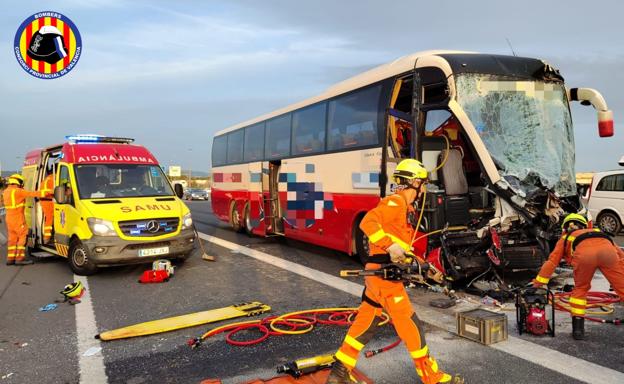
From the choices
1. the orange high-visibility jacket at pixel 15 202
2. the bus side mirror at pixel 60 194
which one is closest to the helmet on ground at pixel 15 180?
the orange high-visibility jacket at pixel 15 202

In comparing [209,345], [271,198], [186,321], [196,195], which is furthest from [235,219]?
[196,195]

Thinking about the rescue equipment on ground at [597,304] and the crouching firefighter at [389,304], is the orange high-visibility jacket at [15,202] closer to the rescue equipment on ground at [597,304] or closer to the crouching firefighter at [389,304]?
the crouching firefighter at [389,304]

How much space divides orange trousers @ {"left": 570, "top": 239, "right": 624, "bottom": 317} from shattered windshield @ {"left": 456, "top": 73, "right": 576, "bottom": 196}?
174cm

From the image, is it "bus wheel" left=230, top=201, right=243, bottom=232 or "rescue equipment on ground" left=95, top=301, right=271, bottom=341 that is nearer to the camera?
"rescue equipment on ground" left=95, top=301, right=271, bottom=341

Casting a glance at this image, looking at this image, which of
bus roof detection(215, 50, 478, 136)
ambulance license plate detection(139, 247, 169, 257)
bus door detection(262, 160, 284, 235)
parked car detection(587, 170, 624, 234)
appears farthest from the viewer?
parked car detection(587, 170, 624, 234)

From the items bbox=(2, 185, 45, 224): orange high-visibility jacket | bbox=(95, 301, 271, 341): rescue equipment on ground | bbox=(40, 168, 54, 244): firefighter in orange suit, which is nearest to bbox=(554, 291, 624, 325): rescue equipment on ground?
bbox=(95, 301, 271, 341): rescue equipment on ground

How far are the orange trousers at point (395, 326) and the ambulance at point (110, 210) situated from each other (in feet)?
18.8

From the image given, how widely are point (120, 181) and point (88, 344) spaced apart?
495cm

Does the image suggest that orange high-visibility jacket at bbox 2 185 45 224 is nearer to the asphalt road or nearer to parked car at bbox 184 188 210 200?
the asphalt road

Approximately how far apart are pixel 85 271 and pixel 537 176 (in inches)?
301

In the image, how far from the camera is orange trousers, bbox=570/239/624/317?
5039mm

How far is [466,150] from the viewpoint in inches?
324

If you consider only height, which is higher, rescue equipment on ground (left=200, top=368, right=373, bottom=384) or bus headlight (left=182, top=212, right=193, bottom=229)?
bus headlight (left=182, top=212, right=193, bottom=229)

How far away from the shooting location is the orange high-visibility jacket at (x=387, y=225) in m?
3.79
